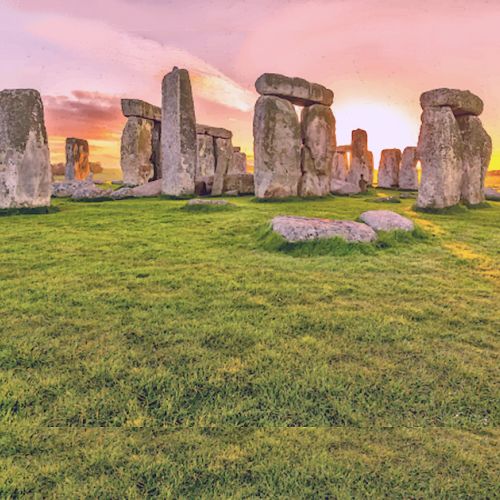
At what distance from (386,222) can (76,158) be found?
814 inches

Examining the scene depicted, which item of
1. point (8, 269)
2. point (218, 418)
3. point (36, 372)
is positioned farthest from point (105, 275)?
point (218, 418)

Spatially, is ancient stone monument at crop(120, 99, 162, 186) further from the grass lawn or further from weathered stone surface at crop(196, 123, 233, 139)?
the grass lawn

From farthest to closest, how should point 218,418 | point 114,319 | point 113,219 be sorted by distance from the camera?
point 113,219, point 114,319, point 218,418

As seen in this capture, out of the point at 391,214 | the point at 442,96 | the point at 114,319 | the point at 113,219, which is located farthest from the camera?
the point at 442,96

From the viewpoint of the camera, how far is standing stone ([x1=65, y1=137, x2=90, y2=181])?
21.6 metres

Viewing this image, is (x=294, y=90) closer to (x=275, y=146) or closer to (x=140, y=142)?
(x=275, y=146)

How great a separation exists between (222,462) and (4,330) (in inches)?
79.3

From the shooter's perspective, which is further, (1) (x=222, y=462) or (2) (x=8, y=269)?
(2) (x=8, y=269)

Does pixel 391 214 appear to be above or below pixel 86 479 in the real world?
above

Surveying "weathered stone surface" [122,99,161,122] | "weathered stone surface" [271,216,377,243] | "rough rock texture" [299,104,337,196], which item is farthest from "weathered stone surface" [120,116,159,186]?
"weathered stone surface" [271,216,377,243]

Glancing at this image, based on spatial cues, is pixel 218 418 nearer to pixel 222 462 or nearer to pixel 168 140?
pixel 222 462

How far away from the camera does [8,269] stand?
4207 millimetres

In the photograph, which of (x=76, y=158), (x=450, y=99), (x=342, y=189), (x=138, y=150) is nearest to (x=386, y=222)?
(x=450, y=99)

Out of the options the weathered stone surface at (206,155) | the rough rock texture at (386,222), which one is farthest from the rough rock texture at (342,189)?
the rough rock texture at (386,222)
